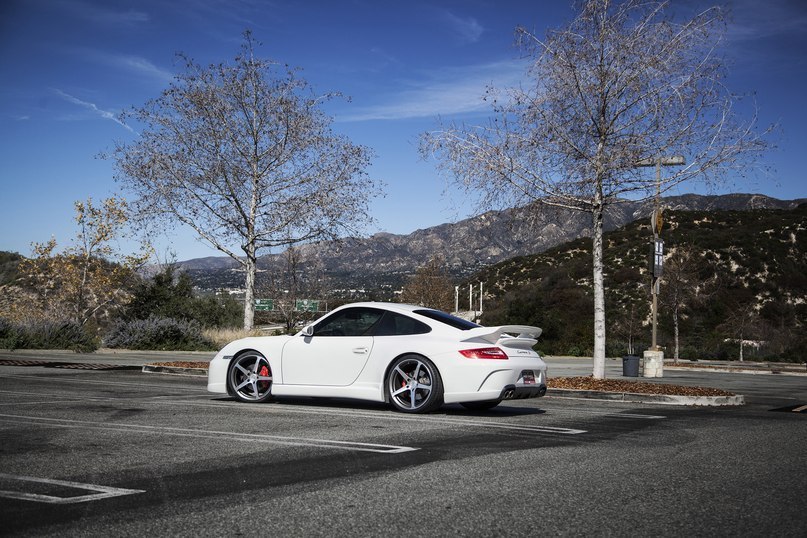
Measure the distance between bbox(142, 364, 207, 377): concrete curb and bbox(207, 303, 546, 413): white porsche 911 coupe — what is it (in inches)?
237

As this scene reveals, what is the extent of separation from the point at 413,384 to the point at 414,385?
0.02 m

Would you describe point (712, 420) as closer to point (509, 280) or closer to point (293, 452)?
point (293, 452)

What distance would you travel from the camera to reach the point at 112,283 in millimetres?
33969

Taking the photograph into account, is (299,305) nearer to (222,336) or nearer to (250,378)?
(222,336)

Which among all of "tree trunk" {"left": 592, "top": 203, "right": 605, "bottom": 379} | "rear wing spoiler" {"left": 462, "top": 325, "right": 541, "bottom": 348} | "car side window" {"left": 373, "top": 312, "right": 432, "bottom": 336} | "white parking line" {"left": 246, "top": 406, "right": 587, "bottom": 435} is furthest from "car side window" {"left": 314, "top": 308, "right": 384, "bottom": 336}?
"tree trunk" {"left": 592, "top": 203, "right": 605, "bottom": 379}

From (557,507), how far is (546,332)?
41844 millimetres

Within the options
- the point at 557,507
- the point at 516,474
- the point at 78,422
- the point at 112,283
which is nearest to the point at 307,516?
the point at 557,507

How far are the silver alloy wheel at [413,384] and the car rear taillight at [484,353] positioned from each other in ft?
1.56

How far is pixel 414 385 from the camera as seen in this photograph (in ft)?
33.4

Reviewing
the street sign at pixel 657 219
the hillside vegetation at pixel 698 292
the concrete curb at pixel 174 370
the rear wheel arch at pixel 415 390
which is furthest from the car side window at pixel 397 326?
the hillside vegetation at pixel 698 292

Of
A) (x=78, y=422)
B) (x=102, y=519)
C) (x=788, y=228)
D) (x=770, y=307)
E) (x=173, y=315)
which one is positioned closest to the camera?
(x=102, y=519)

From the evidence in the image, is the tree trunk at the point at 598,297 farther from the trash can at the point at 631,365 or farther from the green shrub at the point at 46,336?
the green shrub at the point at 46,336

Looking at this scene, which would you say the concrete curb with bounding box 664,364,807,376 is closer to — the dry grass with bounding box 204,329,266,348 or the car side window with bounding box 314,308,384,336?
the dry grass with bounding box 204,329,266,348

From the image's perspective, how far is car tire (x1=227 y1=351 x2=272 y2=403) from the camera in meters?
11.2
